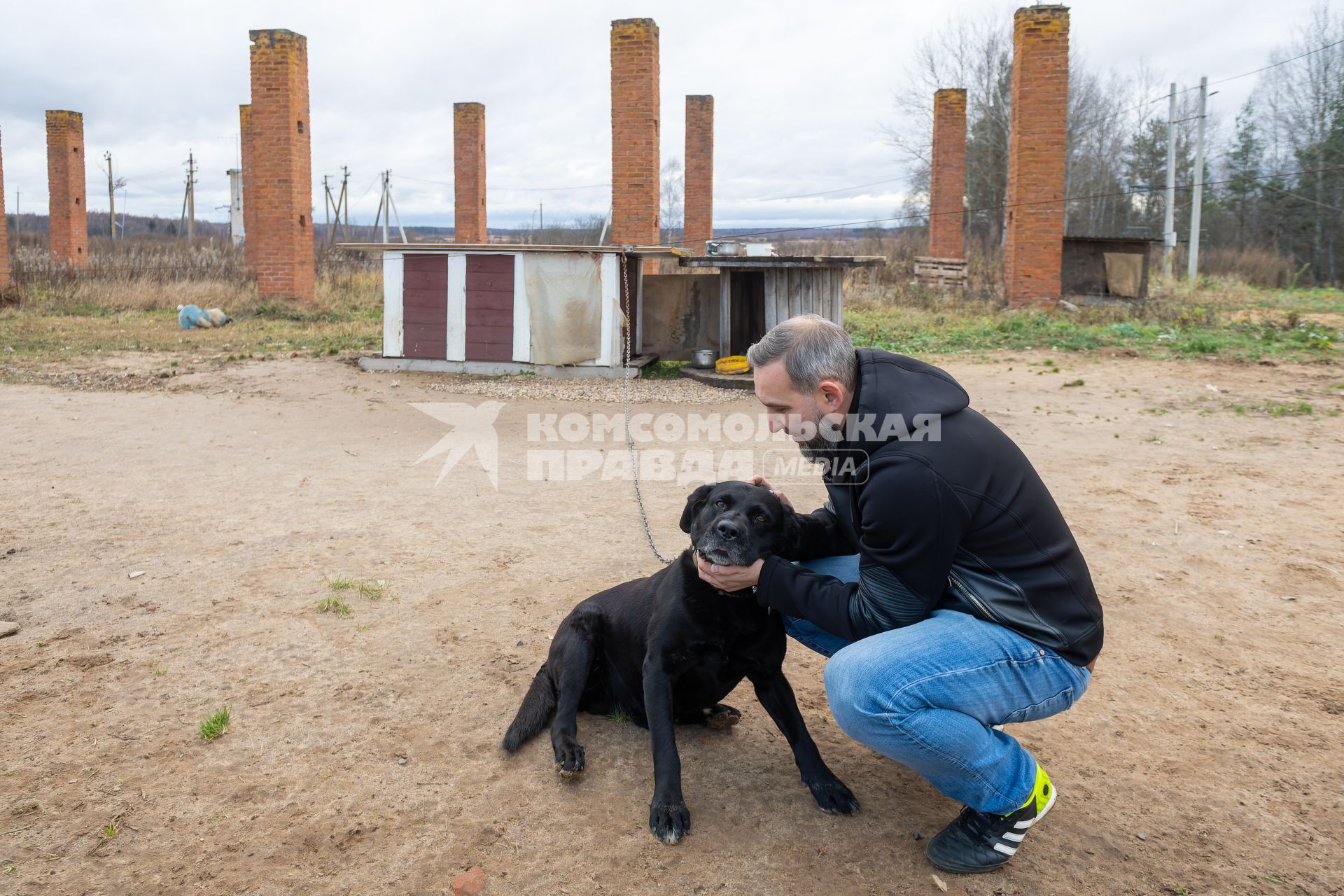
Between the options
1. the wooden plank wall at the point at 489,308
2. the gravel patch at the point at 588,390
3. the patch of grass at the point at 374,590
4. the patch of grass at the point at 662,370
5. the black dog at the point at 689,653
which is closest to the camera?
the black dog at the point at 689,653

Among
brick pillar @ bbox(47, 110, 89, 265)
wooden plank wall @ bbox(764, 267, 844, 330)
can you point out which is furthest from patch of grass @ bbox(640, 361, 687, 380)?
brick pillar @ bbox(47, 110, 89, 265)

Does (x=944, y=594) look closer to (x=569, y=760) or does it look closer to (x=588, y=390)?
(x=569, y=760)

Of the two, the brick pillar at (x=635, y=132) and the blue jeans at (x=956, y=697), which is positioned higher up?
the brick pillar at (x=635, y=132)

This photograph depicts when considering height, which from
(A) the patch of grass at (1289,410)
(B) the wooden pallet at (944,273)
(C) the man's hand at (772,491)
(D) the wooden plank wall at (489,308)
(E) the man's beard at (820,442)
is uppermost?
(B) the wooden pallet at (944,273)

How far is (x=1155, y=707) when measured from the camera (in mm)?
3355

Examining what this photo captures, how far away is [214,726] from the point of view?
3.04 meters

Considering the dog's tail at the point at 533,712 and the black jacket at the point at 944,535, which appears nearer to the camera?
the black jacket at the point at 944,535

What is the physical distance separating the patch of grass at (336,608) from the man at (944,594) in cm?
236

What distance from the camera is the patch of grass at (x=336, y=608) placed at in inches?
163

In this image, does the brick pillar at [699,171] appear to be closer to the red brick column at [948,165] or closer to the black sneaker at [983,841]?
the red brick column at [948,165]

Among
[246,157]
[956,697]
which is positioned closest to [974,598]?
[956,697]

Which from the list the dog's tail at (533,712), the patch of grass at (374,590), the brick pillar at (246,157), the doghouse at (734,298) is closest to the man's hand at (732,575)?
the dog's tail at (533,712)

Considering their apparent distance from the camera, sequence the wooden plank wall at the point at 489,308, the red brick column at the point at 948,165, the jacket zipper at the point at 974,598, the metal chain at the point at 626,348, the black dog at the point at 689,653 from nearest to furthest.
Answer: the jacket zipper at the point at 974,598 < the black dog at the point at 689,653 < the metal chain at the point at 626,348 < the wooden plank wall at the point at 489,308 < the red brick column at the point at 948,165

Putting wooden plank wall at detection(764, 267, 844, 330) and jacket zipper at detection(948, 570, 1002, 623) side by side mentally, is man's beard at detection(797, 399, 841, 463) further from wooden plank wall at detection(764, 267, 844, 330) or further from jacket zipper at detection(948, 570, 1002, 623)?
wooden plank wall at detection(764, 267, 844, 330)
